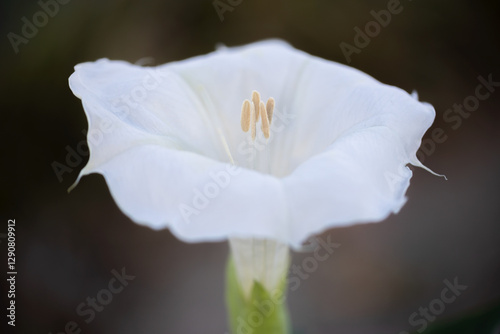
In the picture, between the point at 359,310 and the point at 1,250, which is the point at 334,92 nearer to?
the point at 359,310

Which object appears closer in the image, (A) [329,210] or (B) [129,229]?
(A) [329,210]

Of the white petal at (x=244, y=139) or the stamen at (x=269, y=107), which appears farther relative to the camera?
the stamen at (x=269, y=107)

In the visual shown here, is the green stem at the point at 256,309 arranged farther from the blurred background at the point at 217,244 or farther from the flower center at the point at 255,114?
the blurred background at the point at 217,244

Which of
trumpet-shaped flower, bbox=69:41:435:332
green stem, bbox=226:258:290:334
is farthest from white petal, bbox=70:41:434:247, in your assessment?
green stem, bbox=226:258:290:334

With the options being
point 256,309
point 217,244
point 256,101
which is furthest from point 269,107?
point 217,244

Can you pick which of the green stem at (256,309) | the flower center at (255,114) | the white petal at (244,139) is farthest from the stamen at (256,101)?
the green stem at (256,309)

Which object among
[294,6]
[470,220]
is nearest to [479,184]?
[470,220]
